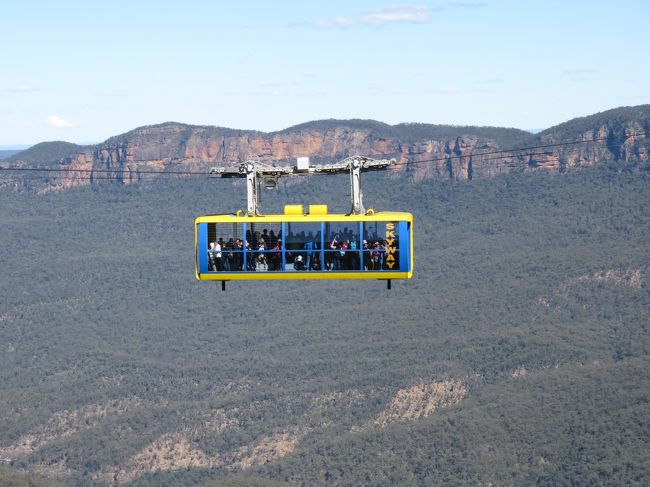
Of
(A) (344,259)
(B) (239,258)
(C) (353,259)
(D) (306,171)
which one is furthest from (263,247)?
(D) (306,171)

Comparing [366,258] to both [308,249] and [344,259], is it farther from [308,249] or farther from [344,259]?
[308,249]

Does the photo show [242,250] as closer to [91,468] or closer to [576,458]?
[576,458]

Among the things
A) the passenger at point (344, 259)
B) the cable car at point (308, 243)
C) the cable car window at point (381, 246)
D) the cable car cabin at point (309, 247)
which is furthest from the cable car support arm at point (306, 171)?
the passenger at point (344, 259)

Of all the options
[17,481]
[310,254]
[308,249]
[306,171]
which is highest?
[306,171]

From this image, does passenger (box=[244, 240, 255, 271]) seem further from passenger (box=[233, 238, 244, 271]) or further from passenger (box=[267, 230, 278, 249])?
passenger (box=[267, 230, 278, 249])

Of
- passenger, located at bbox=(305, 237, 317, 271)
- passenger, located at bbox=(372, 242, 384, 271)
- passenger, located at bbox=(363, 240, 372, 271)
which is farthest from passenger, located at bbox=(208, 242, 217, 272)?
passenger, located at bbox=(372, 242, 384, 271)

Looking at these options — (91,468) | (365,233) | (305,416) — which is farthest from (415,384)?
(365,233)

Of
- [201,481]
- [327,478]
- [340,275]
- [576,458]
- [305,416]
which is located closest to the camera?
[340,275]
